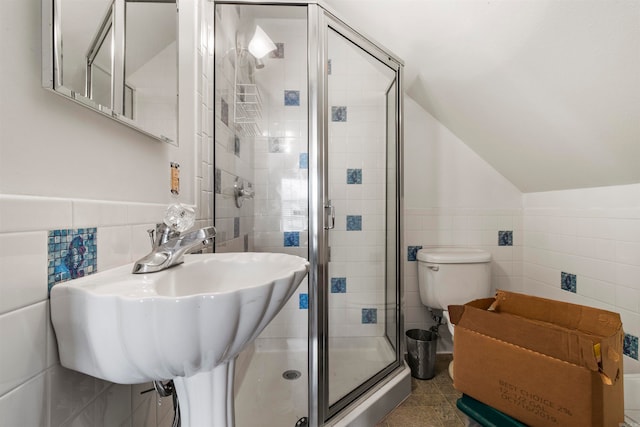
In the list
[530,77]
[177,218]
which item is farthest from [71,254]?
[530,77]

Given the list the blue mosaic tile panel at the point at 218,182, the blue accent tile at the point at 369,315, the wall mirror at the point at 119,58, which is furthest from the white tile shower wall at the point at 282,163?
the wall mirror at the point at 119,58

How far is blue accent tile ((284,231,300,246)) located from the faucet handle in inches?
28.3

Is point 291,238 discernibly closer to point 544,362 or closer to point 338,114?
point 338,114

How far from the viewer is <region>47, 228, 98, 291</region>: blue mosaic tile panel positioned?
0.44 metres

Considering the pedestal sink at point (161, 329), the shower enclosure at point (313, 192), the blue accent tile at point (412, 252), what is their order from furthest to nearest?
the blue accent tile at point (412, 252)
the shower enclosure at point (313, 192)
the pedestal sink at point (161, 329)

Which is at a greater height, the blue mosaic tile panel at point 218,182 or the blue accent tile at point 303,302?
the blue mosaic tile panel at point 218,182

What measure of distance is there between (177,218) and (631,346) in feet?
6.09

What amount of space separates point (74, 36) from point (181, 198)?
1.66ft

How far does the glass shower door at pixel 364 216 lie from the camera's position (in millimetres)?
1456

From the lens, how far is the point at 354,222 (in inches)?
64.7

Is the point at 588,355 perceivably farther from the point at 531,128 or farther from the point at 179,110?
the point at 179,110

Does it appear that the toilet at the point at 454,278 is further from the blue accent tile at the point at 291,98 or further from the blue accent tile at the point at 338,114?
the blue accent tile at the point at 291,98

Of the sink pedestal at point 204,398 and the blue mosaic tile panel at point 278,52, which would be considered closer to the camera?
the sink pedestal at point 204,398

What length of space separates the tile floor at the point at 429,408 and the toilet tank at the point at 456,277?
1.34 feet
